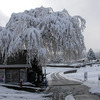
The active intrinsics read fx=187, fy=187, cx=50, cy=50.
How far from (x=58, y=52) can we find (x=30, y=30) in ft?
12.0

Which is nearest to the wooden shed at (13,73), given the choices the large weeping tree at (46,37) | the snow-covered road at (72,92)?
the snow-covered road at (72,92)

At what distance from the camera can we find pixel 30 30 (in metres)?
17.0

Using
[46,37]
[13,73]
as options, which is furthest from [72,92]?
[13,73]

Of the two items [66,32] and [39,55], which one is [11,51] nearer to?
[39,55]

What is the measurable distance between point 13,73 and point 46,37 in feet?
24.5

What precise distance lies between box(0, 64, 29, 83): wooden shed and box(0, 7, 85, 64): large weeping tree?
439 cm

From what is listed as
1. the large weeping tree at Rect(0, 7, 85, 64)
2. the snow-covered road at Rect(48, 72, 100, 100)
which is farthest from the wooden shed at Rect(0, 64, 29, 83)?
the large weeping tree at Rect(0, 7, 85, 64)

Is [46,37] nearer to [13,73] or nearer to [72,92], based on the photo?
[72,92]

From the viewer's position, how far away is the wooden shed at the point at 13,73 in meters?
23.2

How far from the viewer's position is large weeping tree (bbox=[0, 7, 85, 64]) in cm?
1720

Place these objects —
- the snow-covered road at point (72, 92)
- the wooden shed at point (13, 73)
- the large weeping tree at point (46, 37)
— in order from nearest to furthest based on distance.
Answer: the snow-covered road at point (72, 92) → the large weeping tree at point (46, 37) → the wooden shed at point (13, 73)

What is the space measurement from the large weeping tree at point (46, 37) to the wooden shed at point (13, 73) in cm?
439

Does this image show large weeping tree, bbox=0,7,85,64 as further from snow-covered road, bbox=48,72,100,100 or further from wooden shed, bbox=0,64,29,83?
wooden shed, bbox=0,64,29,83

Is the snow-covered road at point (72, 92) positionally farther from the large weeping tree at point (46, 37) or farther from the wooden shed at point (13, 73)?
the wooden shed at point (13, 73)
